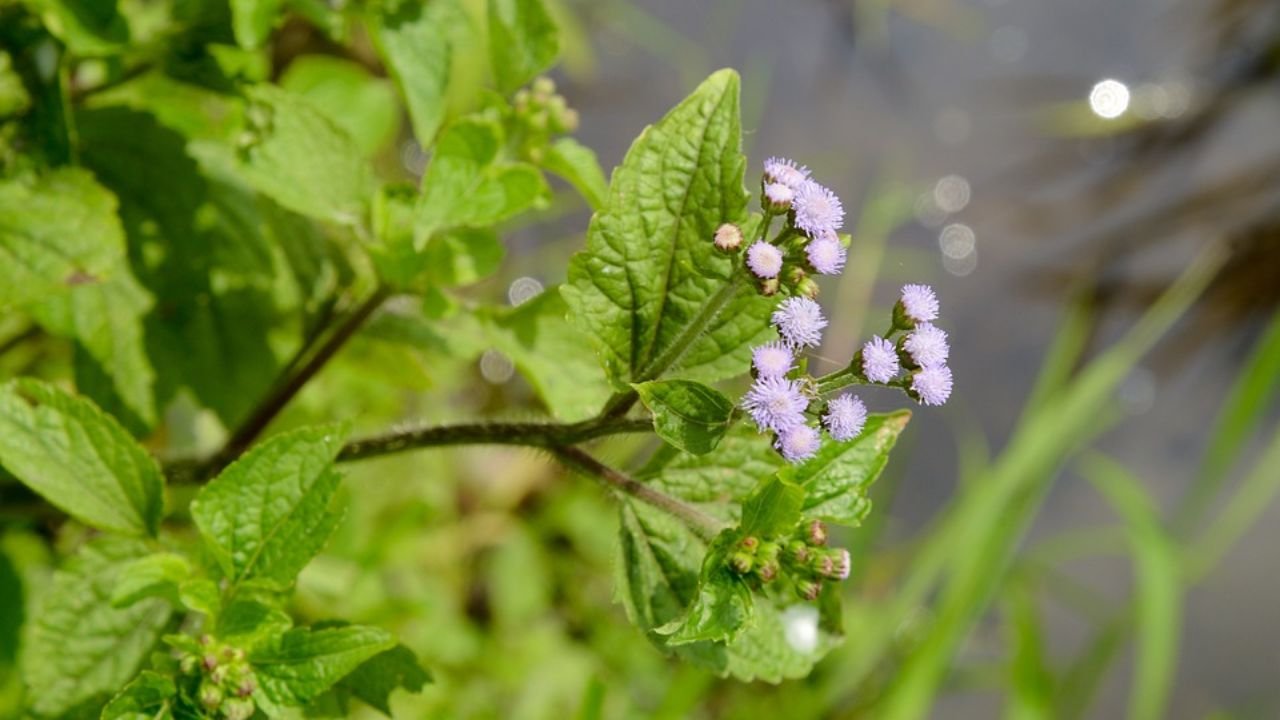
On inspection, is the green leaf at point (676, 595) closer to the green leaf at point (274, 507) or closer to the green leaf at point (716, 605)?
the green leaf at point (716, 605)

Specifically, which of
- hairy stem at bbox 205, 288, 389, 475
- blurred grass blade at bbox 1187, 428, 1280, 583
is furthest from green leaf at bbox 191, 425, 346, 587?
blurred grass blade at bbox 1187, 428, 1280, 583

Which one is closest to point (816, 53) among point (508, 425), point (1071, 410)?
point (1071, 410)

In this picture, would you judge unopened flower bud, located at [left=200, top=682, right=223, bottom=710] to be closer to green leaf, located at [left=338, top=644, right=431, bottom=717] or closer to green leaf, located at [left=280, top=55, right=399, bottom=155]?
green leaf, located at [left=338, top=644, right=431, bottom=717]

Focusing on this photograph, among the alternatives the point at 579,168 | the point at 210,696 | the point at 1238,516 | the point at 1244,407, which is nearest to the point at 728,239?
the point at 579,168

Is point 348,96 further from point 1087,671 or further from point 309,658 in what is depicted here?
point 1087,671

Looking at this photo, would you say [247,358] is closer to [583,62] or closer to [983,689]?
[583,62]

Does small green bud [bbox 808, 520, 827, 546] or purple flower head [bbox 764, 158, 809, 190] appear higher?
purple flower head [bbox 764, 158, 809, 190]
